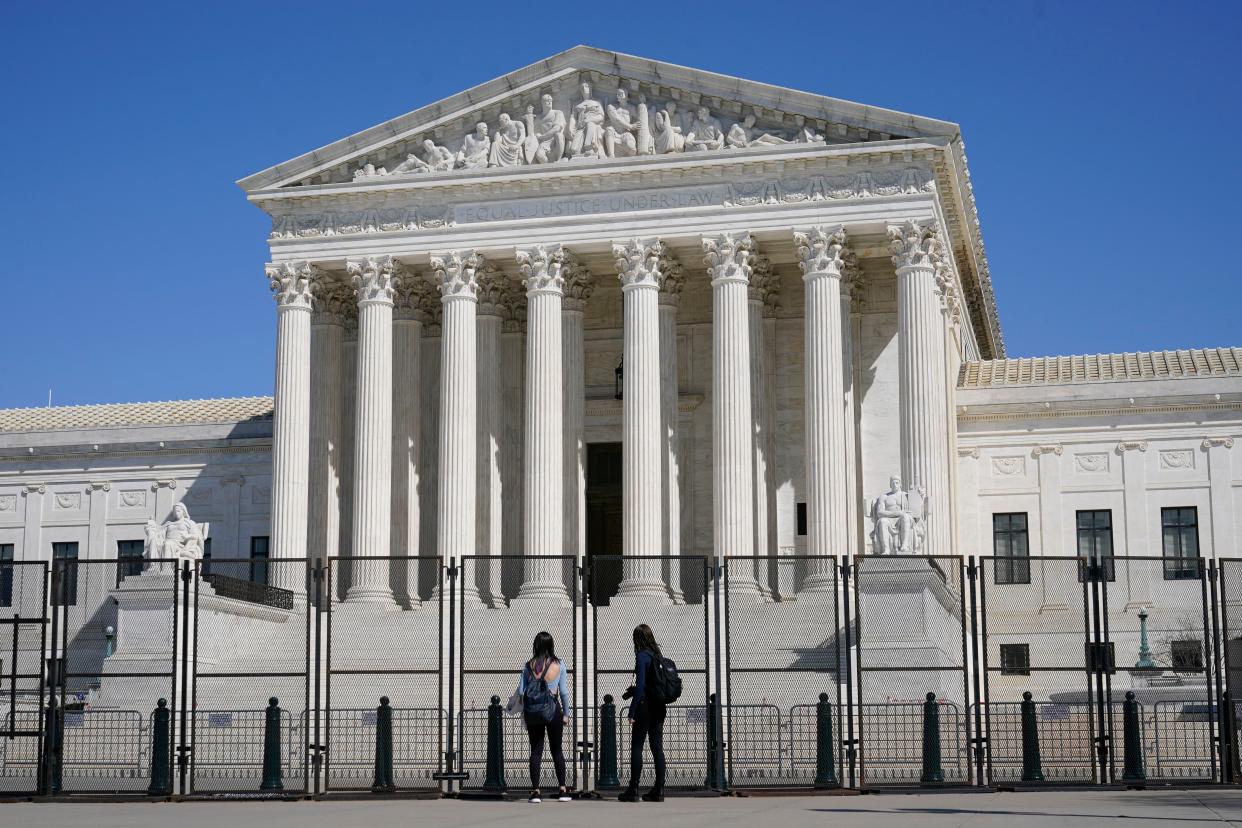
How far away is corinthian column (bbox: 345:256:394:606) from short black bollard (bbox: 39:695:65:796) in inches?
1009

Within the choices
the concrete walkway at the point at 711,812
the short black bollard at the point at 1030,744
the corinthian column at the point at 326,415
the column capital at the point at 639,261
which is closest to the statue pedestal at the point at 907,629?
the short black bollard at the point at 1030,744

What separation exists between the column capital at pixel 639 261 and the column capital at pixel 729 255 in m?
1.60

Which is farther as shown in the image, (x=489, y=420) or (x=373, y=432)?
(x=489, y=420)

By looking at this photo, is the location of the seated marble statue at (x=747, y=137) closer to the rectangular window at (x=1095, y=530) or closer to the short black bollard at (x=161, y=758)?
the rectangular window at (x=1095, y=530)

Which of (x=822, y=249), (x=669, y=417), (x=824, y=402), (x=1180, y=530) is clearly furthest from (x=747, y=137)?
(x=1180, y=530)

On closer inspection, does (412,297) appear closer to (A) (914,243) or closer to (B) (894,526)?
(A) (914,243)

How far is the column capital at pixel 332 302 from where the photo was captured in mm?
55875

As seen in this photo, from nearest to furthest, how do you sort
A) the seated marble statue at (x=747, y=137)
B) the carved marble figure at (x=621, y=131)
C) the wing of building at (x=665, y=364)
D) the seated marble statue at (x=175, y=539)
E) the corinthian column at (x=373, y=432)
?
the seated marble statue at (x=175, y=539) → the wing of building at (x=665, y=364) → the seated marble statue at (x=747, y=137) → the corinthian column at (x=373, y=432) → the carved marble figure at (x=621, y=131)

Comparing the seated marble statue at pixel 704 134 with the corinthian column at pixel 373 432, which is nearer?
the seated marble statue at pixel 704 134

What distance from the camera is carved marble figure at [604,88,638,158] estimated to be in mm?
52469

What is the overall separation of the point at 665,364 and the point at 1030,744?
29.0 metres

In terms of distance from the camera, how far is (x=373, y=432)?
52.8 m

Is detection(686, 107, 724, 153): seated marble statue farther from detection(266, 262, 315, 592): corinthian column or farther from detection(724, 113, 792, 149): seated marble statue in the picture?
detection(266, 262, 315, 592): corinthian column

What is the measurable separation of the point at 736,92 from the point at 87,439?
30.7 meters
